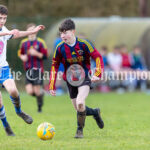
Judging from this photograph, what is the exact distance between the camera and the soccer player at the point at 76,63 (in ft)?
25.8

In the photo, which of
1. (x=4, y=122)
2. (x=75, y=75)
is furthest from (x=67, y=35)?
(x=4, y=122)

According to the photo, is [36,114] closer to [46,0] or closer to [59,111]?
[59,111]

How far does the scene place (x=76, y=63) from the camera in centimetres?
812

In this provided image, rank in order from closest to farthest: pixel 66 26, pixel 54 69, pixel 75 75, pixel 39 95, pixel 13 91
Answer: pixel 66 26 < pixel 13 91 < pixel 54 69 < pixel 75 75 < pixel 39 95

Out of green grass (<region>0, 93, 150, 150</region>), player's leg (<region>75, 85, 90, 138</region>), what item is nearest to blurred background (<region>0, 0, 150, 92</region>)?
green grass (<region>0, 93, 150, 150</region>)

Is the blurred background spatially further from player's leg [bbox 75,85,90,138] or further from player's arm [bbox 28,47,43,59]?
player's leg [bbox 75,85,90,138]

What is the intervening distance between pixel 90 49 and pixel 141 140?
1635mm

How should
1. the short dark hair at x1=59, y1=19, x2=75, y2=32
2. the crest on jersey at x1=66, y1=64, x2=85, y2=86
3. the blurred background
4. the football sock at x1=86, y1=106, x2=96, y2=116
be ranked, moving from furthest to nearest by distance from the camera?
the blurred background < the football sock at x1=86, y1=106, x2=96, y2=116 < the crest on jersey at x1=66, y1=64, x2=85, y2=86 < the short dark hair at x1=59, y1=19, x2=75, y2=32

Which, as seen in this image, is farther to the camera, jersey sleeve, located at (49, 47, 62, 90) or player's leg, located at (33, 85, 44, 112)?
player's leg, located at (33, 85, 44, 112)

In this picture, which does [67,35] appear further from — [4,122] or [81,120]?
[4,122]

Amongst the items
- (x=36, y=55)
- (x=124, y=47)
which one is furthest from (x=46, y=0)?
(x=36, y=55)

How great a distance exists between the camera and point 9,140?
301 inches

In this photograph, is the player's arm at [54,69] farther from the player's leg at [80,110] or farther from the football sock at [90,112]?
the football sock at [90,112]

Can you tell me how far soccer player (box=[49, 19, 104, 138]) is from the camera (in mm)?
7850
